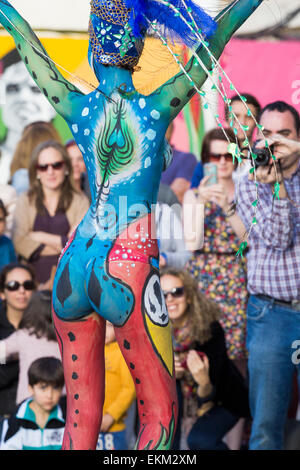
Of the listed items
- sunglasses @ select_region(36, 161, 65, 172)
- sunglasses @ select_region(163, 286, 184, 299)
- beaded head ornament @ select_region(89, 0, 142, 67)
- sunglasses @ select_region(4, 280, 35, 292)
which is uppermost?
beaded head ornament @ select_region(89, 0, 142, 67)

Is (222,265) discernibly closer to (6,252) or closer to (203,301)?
(203,301)

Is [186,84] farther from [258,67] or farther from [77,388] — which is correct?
[258,67]

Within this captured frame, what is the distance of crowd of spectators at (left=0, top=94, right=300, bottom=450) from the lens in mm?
3803

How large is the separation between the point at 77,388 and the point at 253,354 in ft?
A: 4.59

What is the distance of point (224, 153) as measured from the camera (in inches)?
178

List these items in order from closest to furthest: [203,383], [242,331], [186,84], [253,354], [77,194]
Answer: [186,84], [253,354], [203,383], [242,331], [77,194]

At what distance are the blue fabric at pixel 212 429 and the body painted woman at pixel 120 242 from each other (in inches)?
60.5

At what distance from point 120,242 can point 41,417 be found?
1.88m

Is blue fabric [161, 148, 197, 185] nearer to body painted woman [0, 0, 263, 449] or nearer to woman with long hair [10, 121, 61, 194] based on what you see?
woman with long hair [10, 121, 61, 194]

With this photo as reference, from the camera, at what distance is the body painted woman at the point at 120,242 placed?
2621 mm

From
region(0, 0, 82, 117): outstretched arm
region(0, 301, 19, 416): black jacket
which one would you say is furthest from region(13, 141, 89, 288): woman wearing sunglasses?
region(0, 0, 82, 117): outstretched arm

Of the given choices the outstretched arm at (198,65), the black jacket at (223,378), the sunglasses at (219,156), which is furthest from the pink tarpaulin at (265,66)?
the outstretched arm at (198,65)

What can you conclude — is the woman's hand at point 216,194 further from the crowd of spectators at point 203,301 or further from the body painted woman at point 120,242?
the body painted woman at point 120,242

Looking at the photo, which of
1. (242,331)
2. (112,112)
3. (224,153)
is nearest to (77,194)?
(224,153)
